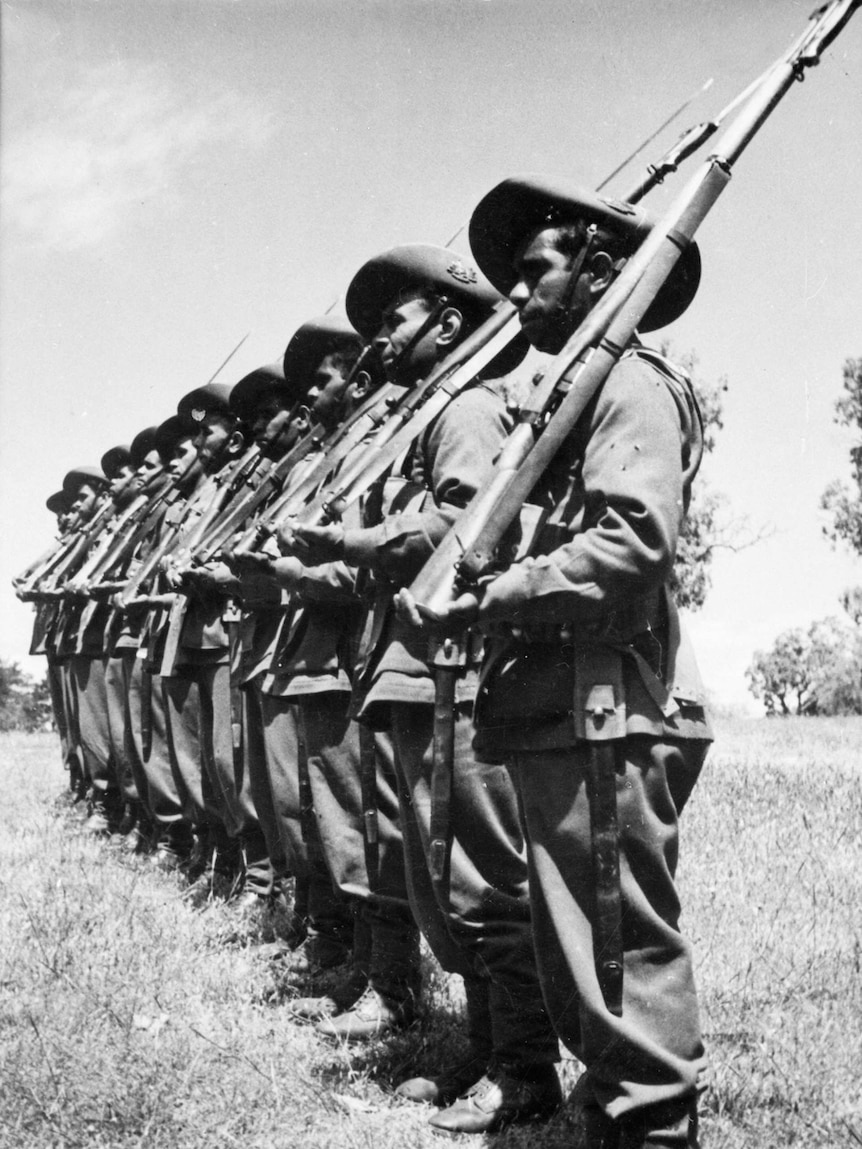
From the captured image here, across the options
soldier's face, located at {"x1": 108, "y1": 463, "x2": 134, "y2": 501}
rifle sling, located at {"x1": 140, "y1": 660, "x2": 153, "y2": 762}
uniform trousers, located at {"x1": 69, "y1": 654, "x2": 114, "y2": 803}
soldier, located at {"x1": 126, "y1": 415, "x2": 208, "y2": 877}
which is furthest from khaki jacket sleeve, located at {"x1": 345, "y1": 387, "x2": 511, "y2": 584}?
soldier's face, located at {"x1": 108, "y1": 463, "x2": 134, "y2": 501}

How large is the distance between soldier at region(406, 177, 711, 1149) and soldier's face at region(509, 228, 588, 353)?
249 millimetres

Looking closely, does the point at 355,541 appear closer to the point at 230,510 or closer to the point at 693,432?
the point at 693,432

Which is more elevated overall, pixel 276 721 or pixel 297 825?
pixel 276 721

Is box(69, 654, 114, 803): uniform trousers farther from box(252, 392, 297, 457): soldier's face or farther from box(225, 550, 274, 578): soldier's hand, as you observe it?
box(225, 550, 274, 578): soldier's hand

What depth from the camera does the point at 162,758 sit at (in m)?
8.52

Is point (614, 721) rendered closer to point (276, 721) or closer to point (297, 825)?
point (297, 825)

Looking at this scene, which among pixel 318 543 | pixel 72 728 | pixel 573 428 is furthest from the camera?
pixel 72 728

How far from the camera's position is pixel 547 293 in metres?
3.43

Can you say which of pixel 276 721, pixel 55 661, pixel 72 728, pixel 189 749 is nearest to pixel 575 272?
pixel 276 721

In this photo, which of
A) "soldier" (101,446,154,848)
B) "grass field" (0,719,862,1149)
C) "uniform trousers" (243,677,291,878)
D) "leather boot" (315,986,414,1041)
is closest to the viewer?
"grass field" (0,719,862,1149)

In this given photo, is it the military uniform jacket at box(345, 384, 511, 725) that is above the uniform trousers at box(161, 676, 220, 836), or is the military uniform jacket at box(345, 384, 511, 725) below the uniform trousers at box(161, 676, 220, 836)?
above

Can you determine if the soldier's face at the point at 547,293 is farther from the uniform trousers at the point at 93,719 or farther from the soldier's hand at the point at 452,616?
the uniform trousers at the point at 93,719

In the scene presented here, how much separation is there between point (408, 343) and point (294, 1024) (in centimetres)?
272

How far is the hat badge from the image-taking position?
4.69 m
